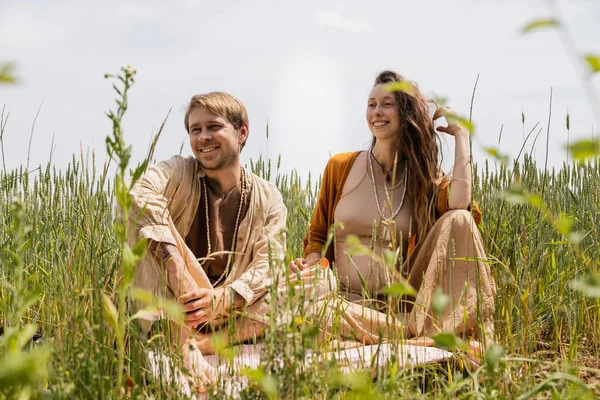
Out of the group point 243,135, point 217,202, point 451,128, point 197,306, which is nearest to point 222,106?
point 243,135

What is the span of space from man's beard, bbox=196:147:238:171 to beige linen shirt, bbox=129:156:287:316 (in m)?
0.07

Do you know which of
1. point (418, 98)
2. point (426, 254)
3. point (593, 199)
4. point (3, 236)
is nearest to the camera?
point (426, 254)

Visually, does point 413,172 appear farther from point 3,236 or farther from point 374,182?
point 3,236

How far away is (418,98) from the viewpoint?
10.1 ft

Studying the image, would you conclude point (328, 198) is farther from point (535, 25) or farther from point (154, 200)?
point (535, 25)

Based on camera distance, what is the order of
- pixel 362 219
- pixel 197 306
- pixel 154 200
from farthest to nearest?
pixel 362 219
pixel 154 200
pixel 197 306

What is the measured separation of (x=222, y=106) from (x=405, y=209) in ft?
3.03

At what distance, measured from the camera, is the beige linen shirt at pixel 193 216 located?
2.60 m

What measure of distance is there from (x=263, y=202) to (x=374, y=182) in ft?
1.74

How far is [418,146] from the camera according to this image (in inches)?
122

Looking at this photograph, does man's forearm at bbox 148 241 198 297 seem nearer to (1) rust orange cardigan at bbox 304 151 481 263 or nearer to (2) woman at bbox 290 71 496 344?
(2) woman at bbox 290 71 496 344

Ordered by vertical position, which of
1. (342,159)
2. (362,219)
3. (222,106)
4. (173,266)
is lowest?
(173,266)

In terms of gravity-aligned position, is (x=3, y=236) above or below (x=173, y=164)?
below

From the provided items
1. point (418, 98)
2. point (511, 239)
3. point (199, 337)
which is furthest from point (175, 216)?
point (511, 239)
